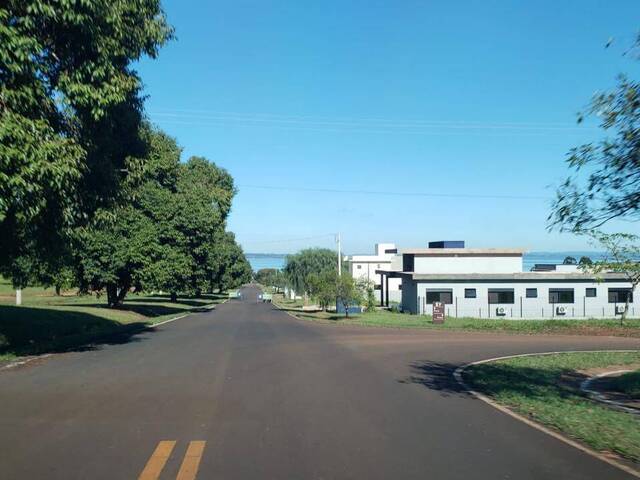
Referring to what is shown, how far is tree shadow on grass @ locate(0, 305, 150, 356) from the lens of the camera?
16.6 m

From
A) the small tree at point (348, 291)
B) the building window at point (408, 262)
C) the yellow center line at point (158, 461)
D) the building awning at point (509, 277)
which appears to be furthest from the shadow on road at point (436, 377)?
the building window at point (408, 262)

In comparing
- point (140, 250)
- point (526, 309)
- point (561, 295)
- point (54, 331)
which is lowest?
point (54, 331)

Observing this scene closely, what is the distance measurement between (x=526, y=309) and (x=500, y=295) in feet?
6.57

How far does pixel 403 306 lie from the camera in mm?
46844

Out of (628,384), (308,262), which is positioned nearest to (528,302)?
(628,384)

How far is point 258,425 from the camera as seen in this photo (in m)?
7.59

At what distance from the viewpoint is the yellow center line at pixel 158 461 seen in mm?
5500

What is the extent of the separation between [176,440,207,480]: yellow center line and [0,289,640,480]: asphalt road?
20 millimetres

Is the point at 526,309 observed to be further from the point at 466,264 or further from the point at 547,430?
the point at 547,430

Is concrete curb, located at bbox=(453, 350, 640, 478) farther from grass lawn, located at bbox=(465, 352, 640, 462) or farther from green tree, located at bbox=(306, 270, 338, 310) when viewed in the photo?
green tree, located at bbox=(306, 270, 338, 310)

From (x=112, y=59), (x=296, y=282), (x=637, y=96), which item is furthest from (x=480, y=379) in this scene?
(x=296, y=282)

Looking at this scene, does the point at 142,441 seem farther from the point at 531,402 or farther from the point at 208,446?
the point at 531,402

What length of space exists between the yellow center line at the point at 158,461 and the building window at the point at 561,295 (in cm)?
3988

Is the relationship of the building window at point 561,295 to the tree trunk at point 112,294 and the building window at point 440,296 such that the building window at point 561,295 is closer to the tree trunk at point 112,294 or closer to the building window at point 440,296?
the building window at point 440,296
